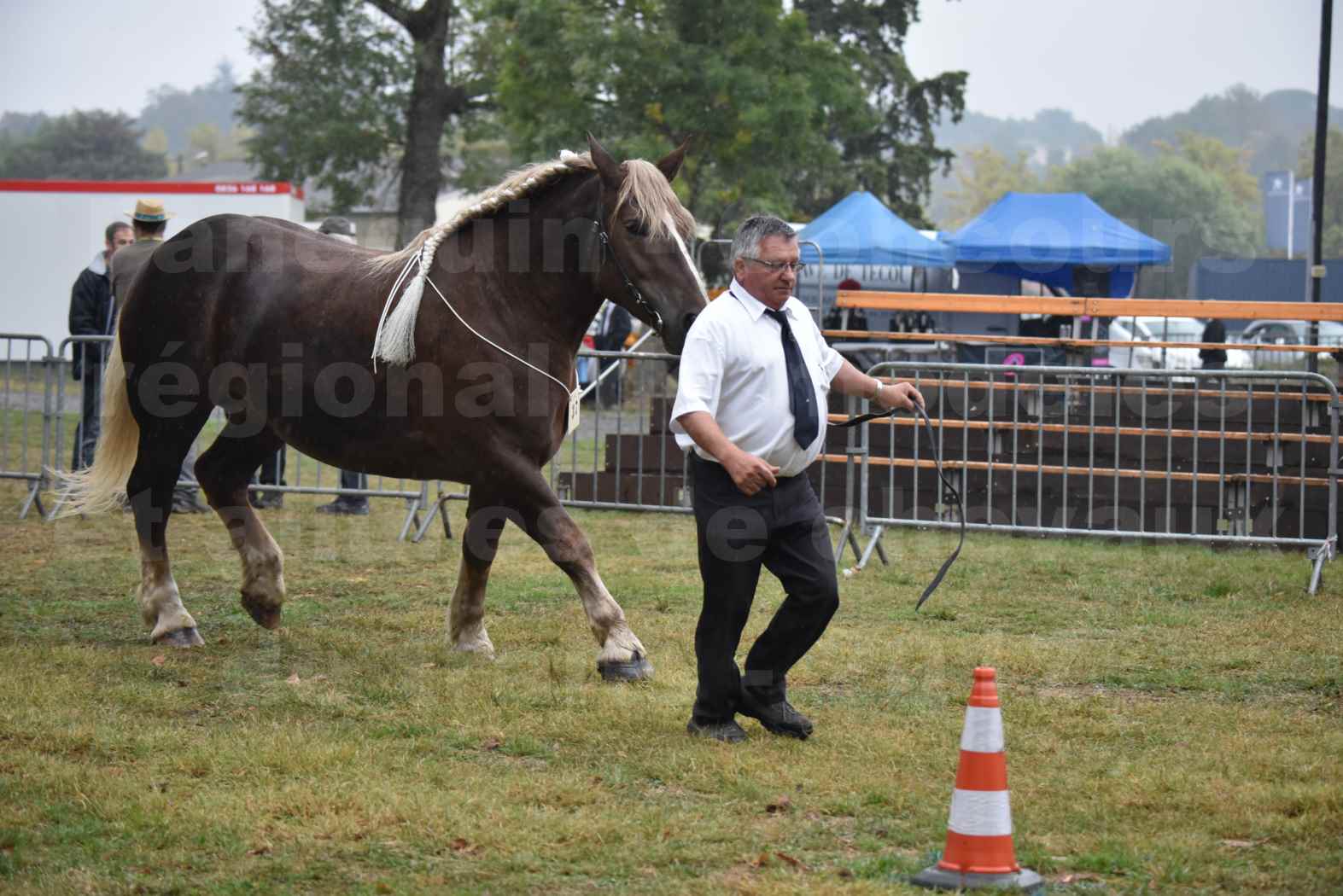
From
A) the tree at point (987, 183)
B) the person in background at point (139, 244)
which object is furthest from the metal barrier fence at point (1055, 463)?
the tree at point (987, 183)

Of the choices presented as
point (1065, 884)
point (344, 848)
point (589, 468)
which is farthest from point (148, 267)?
point (589, 468)

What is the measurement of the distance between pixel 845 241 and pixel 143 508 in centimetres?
1546

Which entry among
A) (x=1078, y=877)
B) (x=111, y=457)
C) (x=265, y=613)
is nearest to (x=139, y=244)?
(x=111, y=457)

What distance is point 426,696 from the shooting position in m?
6.07

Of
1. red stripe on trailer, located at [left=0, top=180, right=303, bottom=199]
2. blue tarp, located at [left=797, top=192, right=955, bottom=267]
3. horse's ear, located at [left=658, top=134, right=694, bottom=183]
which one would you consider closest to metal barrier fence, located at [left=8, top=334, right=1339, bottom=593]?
horse's ear, located at [left=658, top=134, right=694, bottom=183]

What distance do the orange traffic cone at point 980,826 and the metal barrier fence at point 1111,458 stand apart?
569 cm

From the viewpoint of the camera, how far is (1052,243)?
68.5 feet

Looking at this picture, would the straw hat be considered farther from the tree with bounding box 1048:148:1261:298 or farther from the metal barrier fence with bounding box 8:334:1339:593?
the tree with bounding box 1048:148:1261:298

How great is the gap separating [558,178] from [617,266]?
0.61 m

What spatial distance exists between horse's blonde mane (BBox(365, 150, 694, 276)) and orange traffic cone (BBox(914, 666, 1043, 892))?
2.74 metres

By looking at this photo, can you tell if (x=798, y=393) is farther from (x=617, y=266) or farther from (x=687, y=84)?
(x=687, y=84)

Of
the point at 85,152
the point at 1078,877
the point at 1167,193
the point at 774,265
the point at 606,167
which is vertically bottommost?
the point at 1078,877

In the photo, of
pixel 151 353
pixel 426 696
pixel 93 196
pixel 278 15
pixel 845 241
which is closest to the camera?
pixel 426 696

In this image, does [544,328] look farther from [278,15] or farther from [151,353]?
[278,15]
